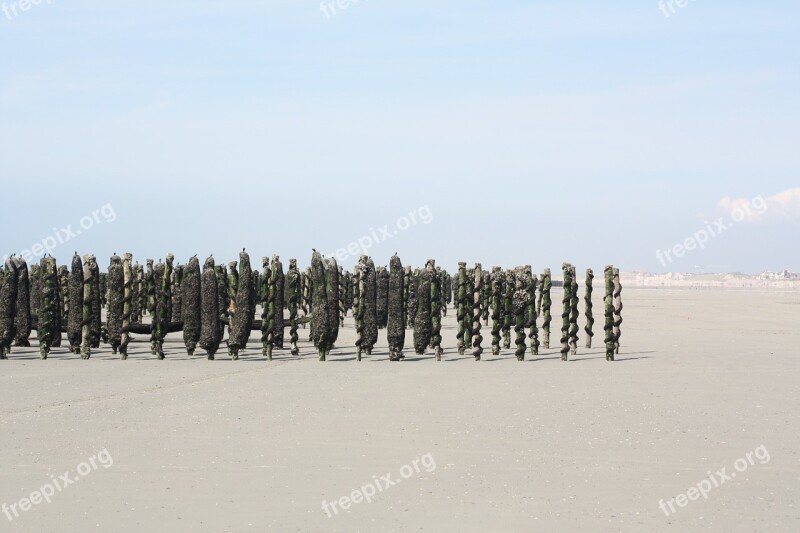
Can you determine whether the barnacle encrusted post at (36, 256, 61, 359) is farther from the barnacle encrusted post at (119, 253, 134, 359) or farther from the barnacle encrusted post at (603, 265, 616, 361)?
the barnacle encrusted post at (603, 265, 616, 361)

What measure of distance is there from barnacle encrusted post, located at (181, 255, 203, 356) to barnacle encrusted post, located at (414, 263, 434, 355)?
19.2 feet

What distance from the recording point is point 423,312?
25109 mm

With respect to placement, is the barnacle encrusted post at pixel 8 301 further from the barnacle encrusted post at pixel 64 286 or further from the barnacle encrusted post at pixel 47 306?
the barnacle encrusted post at pixel 64 286

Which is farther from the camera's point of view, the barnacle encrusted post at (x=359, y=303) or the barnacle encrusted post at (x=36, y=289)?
the barnacle encrusted post at (x=36, y=289)

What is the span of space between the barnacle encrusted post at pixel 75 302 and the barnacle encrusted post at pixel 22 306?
116 centimetres

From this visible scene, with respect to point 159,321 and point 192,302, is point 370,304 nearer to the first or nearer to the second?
point 192,302

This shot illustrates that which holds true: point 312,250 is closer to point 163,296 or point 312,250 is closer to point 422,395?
point 163,296

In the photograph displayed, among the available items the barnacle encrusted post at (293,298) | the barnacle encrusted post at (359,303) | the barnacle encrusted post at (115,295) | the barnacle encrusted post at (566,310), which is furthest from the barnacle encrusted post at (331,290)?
the barnacle encrusted post at (566,310)

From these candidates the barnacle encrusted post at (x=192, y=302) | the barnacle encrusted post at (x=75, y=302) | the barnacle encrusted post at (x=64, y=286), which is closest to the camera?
the barnacle encrusted post at (x=192, y=302)

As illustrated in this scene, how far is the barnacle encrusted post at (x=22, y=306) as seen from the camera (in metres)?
25.0

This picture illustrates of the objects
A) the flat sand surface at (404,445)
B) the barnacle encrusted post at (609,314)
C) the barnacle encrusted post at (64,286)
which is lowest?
the flat sand surface at (404,445)

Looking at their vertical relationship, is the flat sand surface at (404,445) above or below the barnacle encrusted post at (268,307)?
below

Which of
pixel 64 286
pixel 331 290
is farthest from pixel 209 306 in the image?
pixel 64 286

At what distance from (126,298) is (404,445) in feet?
46.7
